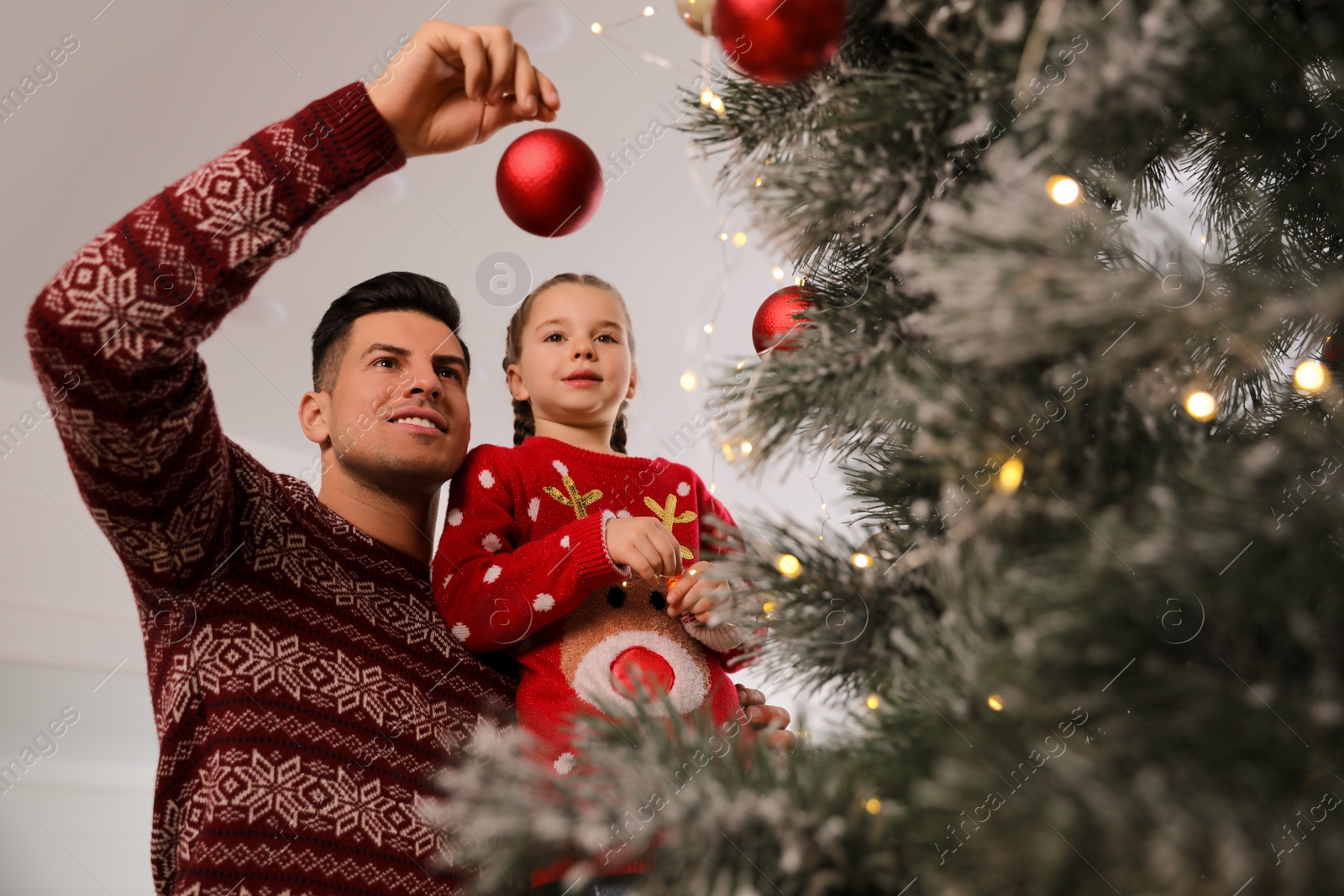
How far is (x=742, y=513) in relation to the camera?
0.55 m

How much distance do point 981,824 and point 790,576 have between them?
7.3 inches

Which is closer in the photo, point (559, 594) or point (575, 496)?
point (559, 594)

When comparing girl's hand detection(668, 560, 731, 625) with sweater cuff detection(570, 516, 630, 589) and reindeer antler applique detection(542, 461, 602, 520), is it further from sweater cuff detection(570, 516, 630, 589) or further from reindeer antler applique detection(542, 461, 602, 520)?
reindeer antler applique detection(542, 461, 602, 520)

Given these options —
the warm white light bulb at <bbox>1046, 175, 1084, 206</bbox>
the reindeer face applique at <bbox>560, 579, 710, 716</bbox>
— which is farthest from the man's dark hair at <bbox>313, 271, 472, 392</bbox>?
the warm white light bulb at <bbox>1046, 175, 1084, 206</bbox>

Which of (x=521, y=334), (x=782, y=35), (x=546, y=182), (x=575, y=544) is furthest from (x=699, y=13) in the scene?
(x=521, y=334)

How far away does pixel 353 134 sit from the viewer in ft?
2.54

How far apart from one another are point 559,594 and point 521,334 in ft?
1.60

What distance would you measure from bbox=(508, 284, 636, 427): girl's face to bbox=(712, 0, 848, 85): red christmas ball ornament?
2.30 feet

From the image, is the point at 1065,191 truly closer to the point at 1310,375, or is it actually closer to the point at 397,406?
the point at 1310,375

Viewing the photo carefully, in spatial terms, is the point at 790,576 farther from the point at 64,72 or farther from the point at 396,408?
the point at 64,72

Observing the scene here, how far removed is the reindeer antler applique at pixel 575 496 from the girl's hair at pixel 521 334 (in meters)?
0.22

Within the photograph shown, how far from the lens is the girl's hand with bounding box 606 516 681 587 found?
90 centimetres

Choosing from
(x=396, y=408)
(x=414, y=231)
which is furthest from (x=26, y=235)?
(x=396, y=408)

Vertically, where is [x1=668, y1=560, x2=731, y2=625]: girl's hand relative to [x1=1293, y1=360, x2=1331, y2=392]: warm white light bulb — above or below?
above
